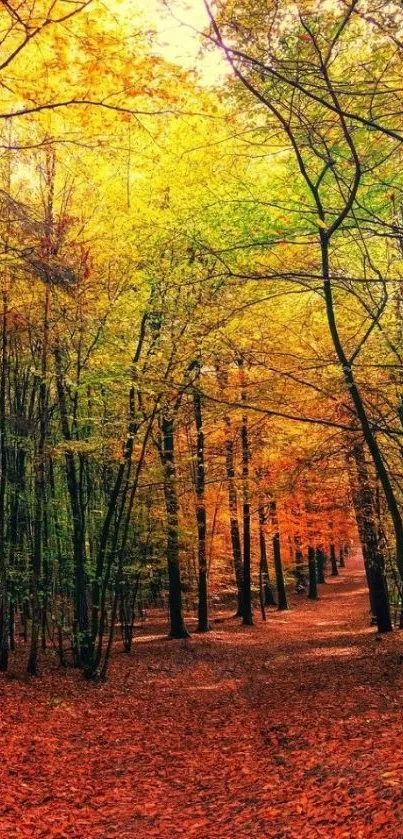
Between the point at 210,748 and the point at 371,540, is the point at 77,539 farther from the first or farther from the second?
the point at 371,540

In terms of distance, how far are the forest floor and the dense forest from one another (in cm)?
19

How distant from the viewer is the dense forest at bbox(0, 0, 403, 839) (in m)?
4.96

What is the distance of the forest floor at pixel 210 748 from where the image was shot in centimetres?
476

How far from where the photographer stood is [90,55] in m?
4.65

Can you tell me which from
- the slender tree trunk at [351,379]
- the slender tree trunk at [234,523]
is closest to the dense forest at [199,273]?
the slender tree trunk at [351,379]

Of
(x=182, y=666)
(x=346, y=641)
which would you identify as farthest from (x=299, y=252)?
(x=346, y=641)

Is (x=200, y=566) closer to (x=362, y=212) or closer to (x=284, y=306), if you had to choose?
(x=284, y=306)

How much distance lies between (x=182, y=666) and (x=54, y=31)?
480 inches

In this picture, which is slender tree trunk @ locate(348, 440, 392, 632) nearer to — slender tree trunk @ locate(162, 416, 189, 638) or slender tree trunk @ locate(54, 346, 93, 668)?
slender tree trunk @ locate(162, 416, 189, 638)

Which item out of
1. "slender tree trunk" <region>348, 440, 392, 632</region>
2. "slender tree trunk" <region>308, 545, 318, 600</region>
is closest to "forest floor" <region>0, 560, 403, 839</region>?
"slender tree trunk" <region>348, 440, 392, 632</region>

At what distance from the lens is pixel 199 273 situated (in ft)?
32.2

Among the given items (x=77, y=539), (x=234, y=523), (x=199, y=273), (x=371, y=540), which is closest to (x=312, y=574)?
(x=234, y=523)

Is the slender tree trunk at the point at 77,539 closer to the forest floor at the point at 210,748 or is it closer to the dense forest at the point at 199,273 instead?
the dense forest at the point at 199,273

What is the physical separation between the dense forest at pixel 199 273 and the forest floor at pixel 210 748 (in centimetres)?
19
